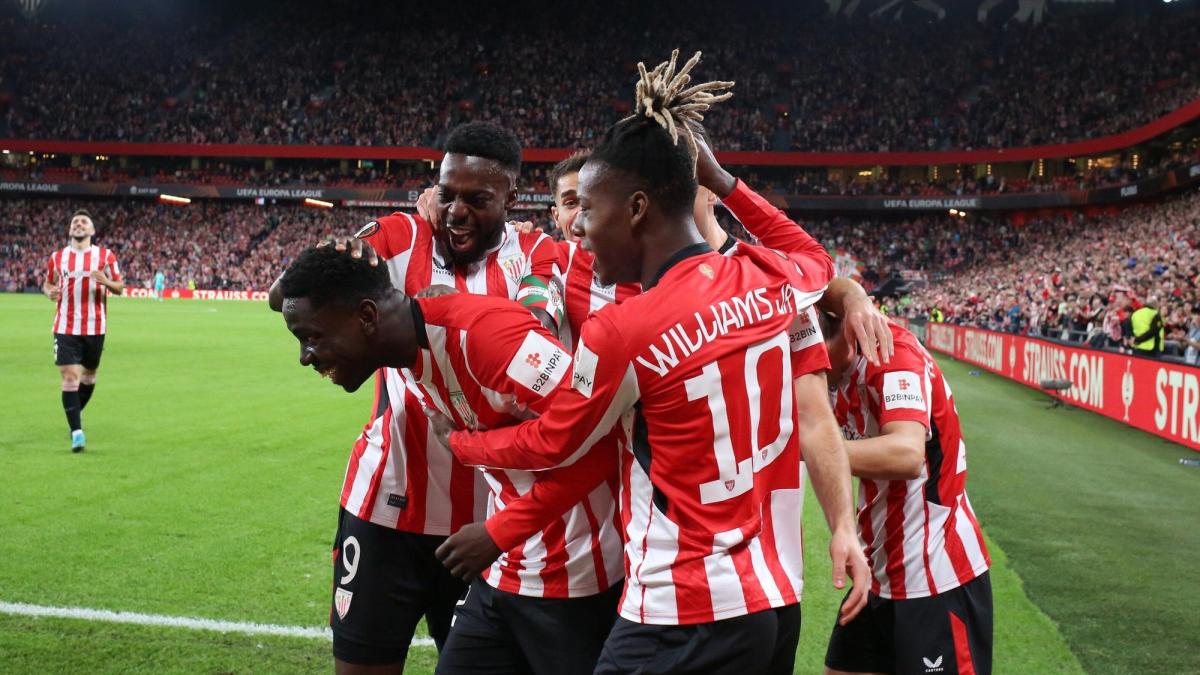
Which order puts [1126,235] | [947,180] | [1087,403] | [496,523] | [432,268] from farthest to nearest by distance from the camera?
[947,180], [1126,235], [1087,403], [432,268], [496,523]

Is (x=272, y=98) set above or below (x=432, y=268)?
above

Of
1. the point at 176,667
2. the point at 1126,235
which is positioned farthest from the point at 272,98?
the point at 176,667

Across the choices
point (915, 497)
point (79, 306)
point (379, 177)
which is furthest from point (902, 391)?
point (379, 177)

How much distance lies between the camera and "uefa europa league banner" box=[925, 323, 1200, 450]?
37.8 ft

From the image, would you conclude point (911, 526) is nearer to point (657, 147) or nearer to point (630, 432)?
point (630, 432)

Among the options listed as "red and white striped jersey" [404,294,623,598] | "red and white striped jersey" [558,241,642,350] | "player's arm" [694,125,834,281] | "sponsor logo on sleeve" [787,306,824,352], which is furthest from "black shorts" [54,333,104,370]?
"sponsor logo on sleeve" [787,306,824,352]

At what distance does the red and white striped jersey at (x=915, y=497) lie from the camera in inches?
113

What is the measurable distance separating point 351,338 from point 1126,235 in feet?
141

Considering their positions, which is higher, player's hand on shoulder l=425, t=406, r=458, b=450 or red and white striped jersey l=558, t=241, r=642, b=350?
red and white striped jersey l=558, t=241, r=642, b=350

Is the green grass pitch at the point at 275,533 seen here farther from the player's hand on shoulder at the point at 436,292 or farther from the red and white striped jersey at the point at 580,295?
the player's hand on shoulder at the point at 436,292

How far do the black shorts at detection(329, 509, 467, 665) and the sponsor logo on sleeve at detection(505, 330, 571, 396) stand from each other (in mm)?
1043

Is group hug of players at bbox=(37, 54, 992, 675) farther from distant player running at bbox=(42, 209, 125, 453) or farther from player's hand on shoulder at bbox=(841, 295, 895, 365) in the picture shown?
distant player running at bbox=(42, 209, 125, 453)

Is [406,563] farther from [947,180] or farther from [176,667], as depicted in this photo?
[947,180]

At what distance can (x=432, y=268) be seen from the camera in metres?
3.42
